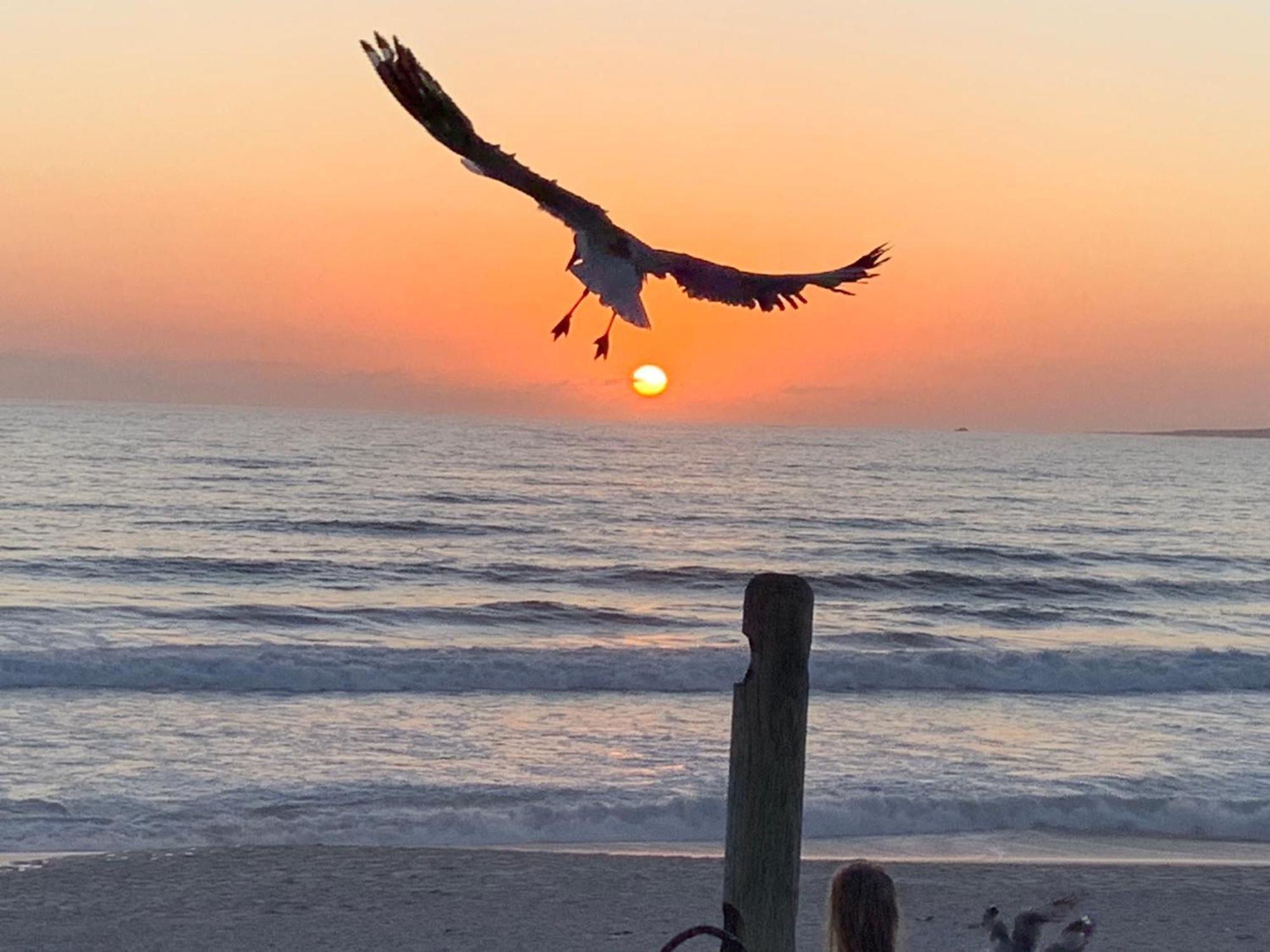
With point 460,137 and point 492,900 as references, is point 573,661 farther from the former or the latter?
point 460,137

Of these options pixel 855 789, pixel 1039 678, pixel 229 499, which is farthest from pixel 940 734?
pixel 229 499

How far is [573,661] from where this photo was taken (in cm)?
1888

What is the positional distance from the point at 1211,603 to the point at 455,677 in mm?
18028

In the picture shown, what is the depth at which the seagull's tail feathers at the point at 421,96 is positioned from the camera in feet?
7.84

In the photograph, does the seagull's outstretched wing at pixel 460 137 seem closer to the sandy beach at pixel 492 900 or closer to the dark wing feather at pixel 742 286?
the dark wing feather at pixel 742 286

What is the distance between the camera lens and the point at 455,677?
1777 centimetres

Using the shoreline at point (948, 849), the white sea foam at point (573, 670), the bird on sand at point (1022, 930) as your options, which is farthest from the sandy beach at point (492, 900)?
the white sea foam at point (573, 670)

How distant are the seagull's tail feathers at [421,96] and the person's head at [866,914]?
1.82 metres

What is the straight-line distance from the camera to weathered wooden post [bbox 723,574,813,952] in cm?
338

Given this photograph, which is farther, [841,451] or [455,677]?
[841,451]

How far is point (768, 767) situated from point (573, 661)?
15.6 m

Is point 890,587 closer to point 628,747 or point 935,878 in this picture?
point 628,747

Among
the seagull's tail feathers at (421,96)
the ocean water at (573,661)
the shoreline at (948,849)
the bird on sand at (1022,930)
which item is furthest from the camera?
the ocean water at (573,661)

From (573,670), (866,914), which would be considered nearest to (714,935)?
(866,914)
